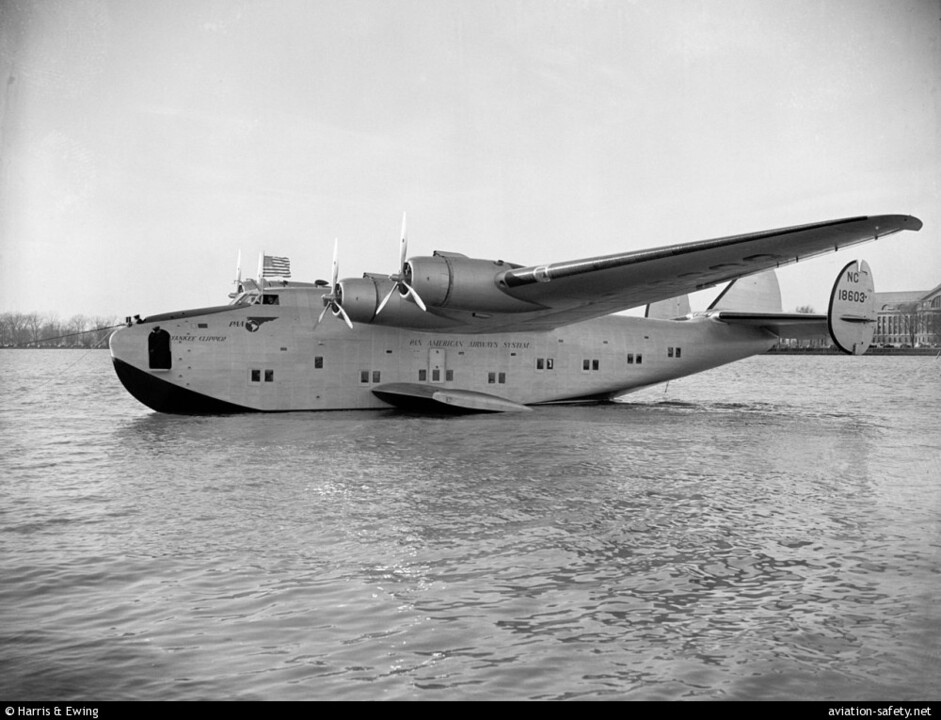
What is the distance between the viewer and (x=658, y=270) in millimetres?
15773

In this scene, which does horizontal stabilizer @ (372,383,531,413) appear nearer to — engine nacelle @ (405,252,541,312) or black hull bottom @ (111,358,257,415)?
engine nacelle @ (405,252,541,312)

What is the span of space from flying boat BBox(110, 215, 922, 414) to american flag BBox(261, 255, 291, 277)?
0.04 meters

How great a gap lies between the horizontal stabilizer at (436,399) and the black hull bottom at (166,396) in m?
3.93

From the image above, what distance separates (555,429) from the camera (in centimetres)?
1634

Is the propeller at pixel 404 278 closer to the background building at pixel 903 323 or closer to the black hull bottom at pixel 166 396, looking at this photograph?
the black hull bottom at pixel 166 396

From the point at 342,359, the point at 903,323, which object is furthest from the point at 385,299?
the point at 903,323

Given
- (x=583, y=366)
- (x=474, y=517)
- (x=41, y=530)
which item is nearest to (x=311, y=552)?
(x=474, y=517)

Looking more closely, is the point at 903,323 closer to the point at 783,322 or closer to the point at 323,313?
the point at 783,322

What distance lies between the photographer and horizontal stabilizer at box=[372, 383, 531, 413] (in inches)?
768

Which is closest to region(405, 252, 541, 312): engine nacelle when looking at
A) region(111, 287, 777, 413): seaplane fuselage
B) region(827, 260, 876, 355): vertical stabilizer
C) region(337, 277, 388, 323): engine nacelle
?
region(337, 277, 388, 323): engine nacelle

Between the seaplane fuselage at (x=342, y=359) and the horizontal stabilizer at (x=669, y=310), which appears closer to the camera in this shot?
the seaplane fuselage at (x=342, y=359)

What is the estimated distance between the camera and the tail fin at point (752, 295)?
2598cm

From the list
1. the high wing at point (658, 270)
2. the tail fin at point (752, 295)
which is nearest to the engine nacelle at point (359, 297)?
the high wing at point (658, 270)
